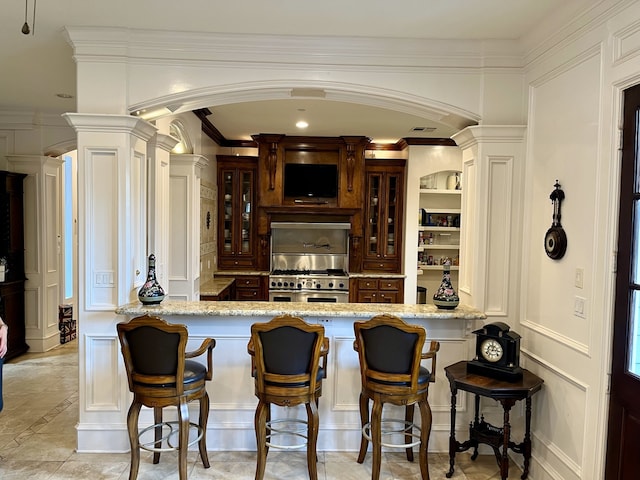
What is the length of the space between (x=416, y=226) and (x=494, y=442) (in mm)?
3983

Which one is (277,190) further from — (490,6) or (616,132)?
(616,132)

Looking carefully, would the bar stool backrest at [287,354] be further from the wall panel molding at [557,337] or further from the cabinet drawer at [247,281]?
the cabinet drawer at [247,281]

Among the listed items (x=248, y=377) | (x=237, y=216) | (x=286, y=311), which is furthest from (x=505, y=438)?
(x=237, y=216)

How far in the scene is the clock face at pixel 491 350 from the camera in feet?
→ 9.29

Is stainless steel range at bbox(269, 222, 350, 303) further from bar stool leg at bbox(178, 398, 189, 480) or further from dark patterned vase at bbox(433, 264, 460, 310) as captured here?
bar stool leg at bbox(178, 398, 189, 480)

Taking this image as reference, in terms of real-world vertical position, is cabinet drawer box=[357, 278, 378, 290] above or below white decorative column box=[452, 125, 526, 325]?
below

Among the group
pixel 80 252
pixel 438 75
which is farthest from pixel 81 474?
pixel 438 75

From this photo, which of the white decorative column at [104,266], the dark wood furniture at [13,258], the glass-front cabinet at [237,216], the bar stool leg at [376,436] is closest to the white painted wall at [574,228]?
the bar stool leg at [376,436]

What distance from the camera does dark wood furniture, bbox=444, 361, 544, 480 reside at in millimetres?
2662

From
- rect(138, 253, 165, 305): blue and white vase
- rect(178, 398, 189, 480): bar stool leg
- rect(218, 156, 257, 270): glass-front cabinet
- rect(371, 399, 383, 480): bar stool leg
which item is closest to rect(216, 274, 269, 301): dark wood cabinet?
rect(218, 156, 257, 270): glass-front cabinet

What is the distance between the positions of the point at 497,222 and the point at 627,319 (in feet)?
3.88

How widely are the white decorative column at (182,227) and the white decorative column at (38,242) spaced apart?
6.84 ft

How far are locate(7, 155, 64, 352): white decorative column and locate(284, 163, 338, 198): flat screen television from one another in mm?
3005

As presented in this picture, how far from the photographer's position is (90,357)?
3.13 metres
